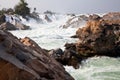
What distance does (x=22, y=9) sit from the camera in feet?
203

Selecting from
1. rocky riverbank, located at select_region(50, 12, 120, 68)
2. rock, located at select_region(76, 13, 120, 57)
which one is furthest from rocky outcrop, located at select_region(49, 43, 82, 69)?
rock, located at select_region(76, 13, 120, 57)

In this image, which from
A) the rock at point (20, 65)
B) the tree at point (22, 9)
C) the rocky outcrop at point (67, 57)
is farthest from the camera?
the tree at point (22, 9)

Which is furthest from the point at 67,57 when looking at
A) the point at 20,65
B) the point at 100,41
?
the point at 20,65

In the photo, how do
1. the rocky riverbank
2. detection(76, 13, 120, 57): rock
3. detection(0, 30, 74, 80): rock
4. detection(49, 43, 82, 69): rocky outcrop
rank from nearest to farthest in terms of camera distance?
detection(0, 30, 74, 80): rock < detection(49, 43, 82, 69): rocky outcrop < the rocky riverbank < detection(76, 13, 120, 57): rock

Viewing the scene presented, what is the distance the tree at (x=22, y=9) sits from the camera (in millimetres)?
61531

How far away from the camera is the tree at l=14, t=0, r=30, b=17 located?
202ft

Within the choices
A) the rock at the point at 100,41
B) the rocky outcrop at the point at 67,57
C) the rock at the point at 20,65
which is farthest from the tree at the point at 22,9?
the rock at the point at 20,65

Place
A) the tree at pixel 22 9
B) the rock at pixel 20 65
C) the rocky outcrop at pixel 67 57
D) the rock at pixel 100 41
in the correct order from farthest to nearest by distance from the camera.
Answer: the tree at pixel 22 9 → the rock at pixel 100 41 → the rocky outcrop at pixel 67 57 → the rock at pixel 20 65

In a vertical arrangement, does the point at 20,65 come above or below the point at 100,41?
below

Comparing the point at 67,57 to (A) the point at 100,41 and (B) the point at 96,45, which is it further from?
(A) the point at 100,41

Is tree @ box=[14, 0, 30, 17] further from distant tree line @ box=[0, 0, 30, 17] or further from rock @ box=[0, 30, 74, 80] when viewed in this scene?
rock @ box=[0, 30, 74, 80]

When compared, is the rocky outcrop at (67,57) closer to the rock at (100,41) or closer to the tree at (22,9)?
the rock at (100,41)

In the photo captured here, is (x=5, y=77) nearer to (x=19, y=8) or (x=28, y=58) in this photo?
(x=28, y=58)

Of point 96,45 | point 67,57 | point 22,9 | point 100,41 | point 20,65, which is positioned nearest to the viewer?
point 20,65
